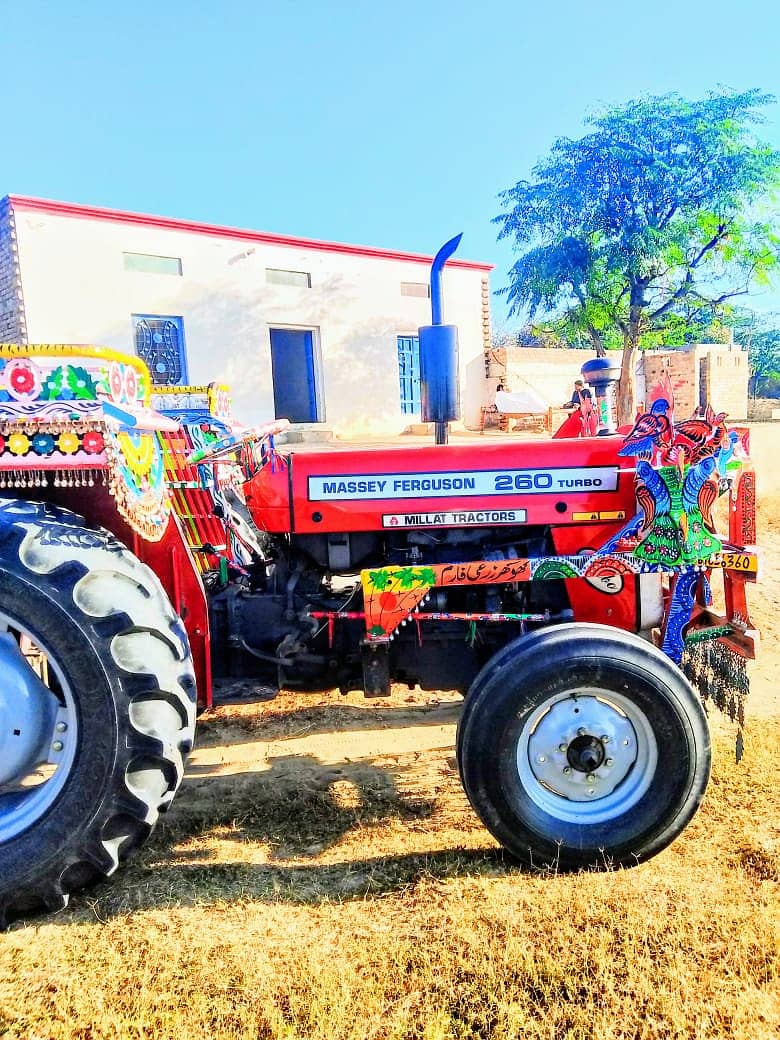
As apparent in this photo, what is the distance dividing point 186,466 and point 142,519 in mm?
2518

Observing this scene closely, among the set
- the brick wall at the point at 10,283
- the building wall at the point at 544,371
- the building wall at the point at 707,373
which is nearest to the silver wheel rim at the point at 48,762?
the brick wall at the point at 10,283

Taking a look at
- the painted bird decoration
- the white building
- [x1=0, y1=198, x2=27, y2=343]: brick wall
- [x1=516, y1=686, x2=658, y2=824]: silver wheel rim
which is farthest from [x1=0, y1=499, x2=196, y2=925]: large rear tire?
[x1=0, y1=198, x2=27, y2=343]: brick wall

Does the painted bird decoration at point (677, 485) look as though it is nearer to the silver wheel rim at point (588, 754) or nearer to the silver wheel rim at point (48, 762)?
the silver wheel rim at point (588, 754)

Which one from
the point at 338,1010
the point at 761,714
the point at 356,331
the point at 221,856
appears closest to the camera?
the point at 338,1010

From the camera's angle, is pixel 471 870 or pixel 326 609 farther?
pixel 326 609

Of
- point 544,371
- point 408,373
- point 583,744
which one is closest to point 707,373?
point 544,371

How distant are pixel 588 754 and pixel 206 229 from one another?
11.5 meters

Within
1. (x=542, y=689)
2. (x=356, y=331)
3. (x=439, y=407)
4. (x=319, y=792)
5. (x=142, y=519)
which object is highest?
(x=356, y=331)

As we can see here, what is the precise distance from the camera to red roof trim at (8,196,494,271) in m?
9.99

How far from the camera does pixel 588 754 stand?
234cm

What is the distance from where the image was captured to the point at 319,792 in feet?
9.84

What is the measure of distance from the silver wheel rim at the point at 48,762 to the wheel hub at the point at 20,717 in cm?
3

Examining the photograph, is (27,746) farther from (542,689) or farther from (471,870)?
(542,689)

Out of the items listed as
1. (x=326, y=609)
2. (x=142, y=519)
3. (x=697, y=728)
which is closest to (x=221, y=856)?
(x=326, y=609)
